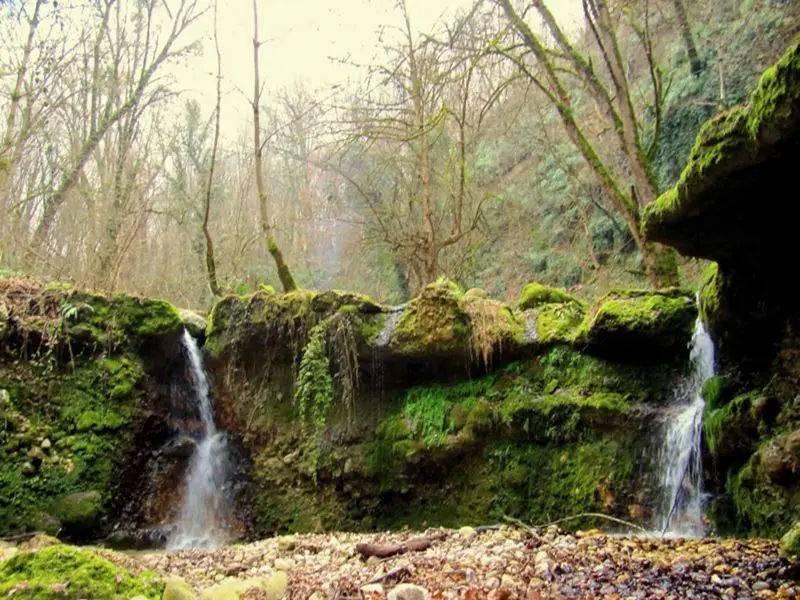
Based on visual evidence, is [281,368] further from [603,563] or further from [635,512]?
[603,563]

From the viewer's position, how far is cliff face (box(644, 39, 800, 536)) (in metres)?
3.67

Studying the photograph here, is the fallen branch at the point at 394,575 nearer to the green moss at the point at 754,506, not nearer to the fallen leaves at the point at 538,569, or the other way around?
the fallen leaves at the point at 538,569

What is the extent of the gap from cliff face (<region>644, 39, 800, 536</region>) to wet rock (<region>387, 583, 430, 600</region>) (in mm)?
3011

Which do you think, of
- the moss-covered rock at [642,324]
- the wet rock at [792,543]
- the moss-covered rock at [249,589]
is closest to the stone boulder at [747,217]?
the moss-covered rock at [642,324]

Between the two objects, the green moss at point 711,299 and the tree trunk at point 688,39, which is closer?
the green moss at point 711,299

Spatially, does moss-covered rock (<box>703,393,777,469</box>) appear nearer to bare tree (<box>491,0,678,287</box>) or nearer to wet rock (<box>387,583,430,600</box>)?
bare tree (<box>491,0,678,287</box>)

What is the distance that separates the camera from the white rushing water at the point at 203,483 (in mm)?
6965

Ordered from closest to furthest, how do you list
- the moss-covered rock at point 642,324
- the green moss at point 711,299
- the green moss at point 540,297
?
the green moss at point 711,299, the moss-covered rock at point 642,324, the green moss at point 540,297

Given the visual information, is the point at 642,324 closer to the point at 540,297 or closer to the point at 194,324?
the point at 540,297

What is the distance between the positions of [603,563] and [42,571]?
293 centimetres

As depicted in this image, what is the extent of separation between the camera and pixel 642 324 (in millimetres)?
5758

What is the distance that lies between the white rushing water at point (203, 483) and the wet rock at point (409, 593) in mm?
4950

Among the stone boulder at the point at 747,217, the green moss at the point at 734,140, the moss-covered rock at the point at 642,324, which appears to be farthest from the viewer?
the moss-covered rock at the point at 642,324

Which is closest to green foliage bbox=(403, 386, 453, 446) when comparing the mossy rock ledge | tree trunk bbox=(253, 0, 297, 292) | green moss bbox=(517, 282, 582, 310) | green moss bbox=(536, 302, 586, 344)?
green moss bbox=(536, 302, 586, 344)
